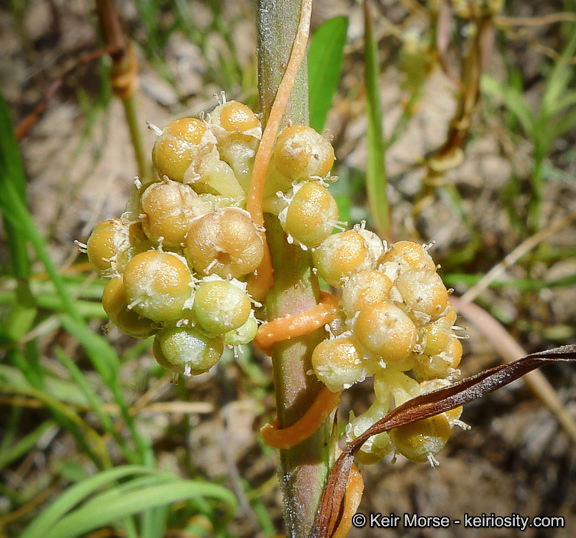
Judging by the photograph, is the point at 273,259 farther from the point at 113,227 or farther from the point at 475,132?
the point at 475,132

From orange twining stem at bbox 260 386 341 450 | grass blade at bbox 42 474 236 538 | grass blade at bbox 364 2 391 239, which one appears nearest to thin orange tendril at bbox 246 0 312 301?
orange twining stem at bbox 260 386 341 450

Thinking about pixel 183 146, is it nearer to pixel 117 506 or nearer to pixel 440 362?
pixel 440 362

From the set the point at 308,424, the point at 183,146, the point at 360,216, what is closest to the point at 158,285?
the point at 183,146

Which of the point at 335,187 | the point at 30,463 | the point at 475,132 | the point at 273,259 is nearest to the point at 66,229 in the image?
the point at 30,463

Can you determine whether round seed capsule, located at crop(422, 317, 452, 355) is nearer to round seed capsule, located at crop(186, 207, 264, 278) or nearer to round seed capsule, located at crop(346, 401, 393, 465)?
round seed capsule, located at crop(346, 401, 393, 465)

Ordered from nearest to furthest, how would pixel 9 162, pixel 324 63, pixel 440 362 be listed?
pixel 440 362 < pixel 324 63 < pixel 9 162

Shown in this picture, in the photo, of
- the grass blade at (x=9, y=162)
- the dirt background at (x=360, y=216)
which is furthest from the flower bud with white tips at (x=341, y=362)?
the dirt background at (x=360, y=216)

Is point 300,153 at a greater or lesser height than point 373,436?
greater
